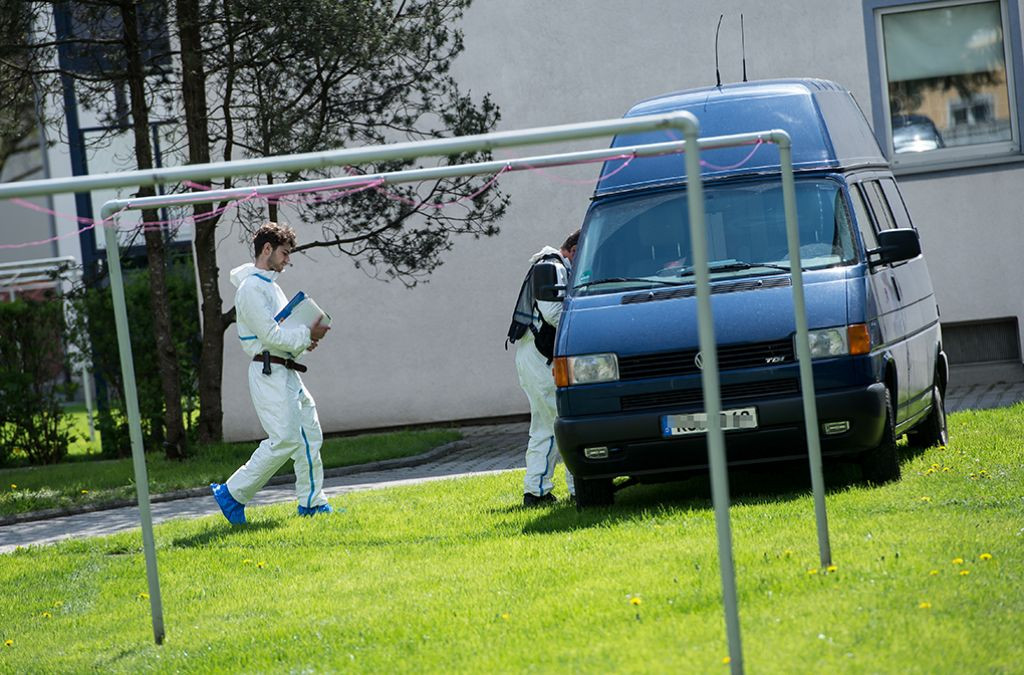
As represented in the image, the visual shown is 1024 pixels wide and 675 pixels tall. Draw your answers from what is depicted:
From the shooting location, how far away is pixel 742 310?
8914 millimetres

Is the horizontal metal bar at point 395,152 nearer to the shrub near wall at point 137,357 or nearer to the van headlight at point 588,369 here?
the van headlight at point 588,369

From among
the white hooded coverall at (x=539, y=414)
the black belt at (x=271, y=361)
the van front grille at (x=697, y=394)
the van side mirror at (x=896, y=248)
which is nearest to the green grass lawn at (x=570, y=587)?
the white hooded coverall at (x=539, y=414)

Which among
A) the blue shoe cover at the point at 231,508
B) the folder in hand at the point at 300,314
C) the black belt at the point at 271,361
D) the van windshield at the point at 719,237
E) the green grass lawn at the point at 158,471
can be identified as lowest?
the green grass lawn at the point at 158,471

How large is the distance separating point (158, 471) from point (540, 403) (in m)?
6.21

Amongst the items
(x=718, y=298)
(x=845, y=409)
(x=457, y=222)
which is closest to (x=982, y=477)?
(x=845, y=409)

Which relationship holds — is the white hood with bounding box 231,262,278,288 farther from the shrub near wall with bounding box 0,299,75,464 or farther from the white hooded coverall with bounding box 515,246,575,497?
the shrub near wall with bounding box 0,299,75,464

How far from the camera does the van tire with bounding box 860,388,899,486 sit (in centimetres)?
912

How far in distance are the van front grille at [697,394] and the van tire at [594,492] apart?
2.50ft

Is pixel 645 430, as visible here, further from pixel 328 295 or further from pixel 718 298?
pixel 328 295

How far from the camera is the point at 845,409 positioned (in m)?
8.69

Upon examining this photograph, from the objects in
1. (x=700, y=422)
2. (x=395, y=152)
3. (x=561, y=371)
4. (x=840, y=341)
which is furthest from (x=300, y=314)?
(x=395, y=152)

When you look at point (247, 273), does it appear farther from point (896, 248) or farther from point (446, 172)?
point (896, 248)

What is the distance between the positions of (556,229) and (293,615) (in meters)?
11.3

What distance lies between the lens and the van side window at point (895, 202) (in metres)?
11.1
